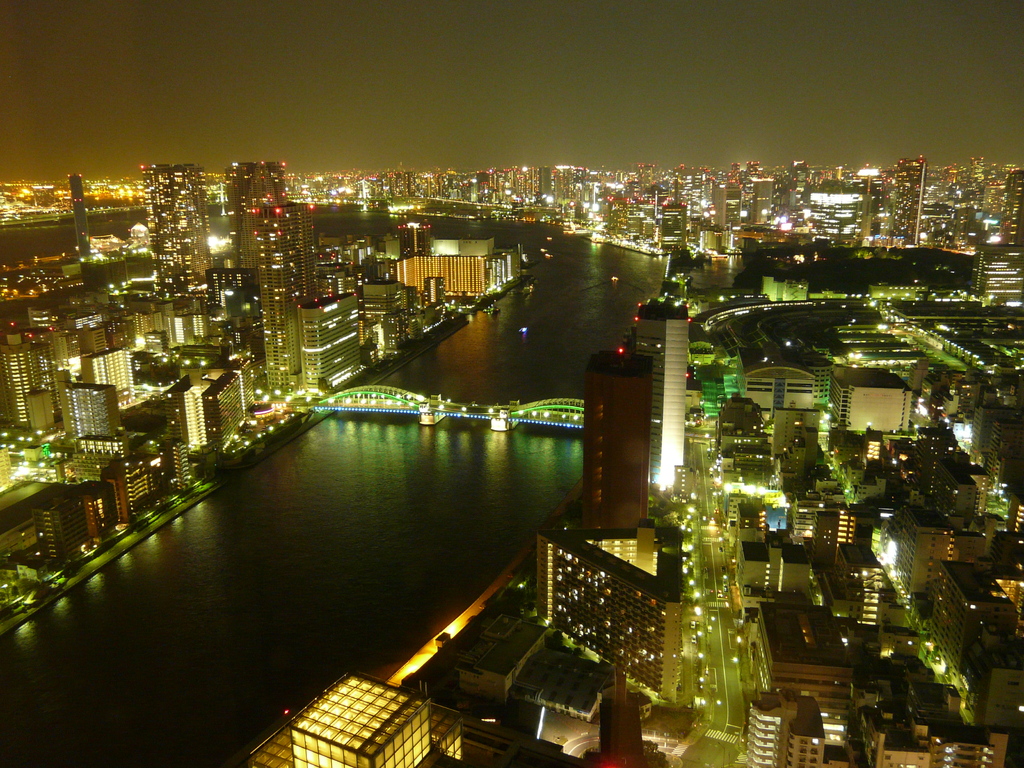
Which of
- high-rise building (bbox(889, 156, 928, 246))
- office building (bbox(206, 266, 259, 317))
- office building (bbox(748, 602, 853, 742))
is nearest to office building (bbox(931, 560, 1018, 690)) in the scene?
office building (bbox(748, 602, 853, 742))

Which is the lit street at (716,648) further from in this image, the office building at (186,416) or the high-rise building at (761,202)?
the high-rise building at (761,202)

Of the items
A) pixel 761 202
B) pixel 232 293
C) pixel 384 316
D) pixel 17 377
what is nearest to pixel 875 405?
pixel 384 316

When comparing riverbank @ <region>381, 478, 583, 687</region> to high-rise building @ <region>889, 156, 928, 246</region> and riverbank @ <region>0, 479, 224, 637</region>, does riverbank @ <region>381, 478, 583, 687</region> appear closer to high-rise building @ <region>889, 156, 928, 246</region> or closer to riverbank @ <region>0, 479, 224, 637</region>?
riverbank @ <region>0, 479, 224, 637</region>

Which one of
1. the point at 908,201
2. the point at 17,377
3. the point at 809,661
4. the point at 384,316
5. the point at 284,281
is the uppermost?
the point at 908,201

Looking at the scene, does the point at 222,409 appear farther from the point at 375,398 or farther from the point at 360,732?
the point at 360,732

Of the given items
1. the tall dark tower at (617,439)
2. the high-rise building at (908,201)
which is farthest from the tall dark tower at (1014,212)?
the tall dark tower at (617,439)
